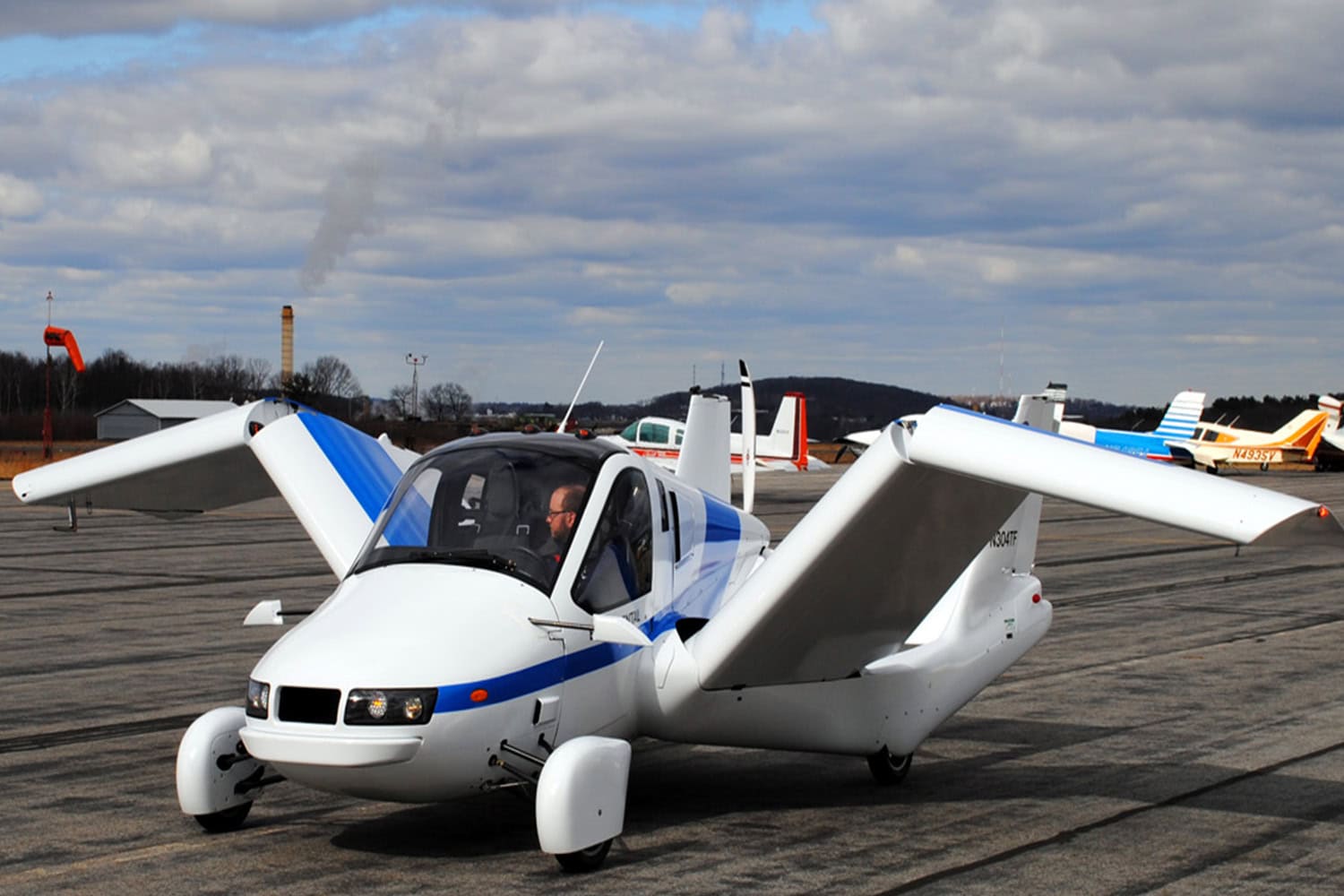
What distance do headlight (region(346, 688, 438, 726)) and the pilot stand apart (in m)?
1.29

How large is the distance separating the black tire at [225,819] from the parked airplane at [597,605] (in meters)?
0.02

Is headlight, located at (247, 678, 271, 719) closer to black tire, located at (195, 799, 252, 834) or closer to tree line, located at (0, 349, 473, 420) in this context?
black tire, located at (195, 799, 252, 834)

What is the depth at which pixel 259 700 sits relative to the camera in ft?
22.3

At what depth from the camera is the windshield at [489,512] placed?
7.66 m

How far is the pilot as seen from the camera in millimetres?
7707

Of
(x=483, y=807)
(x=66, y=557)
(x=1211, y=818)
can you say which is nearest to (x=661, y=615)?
(x=483, y=807)

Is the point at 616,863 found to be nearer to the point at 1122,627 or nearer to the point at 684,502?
the point at 684,502

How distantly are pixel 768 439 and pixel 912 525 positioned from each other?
42340mm

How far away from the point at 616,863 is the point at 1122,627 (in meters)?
11.9

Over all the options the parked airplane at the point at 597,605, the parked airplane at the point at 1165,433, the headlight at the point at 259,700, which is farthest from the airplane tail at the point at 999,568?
Answer: the parked airplane at the point at 1165,433

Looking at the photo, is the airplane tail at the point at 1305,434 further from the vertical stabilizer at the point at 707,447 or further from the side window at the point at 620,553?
the side window at the point at 620,553

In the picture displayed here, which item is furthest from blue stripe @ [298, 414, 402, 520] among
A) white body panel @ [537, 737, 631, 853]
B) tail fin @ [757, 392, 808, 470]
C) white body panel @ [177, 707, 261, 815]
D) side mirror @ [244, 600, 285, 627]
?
tail fin @ [757, 392, 808, 470]

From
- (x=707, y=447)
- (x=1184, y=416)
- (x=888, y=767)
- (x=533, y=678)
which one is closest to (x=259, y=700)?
(x=533, y=678)

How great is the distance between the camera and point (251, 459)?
10.6m
